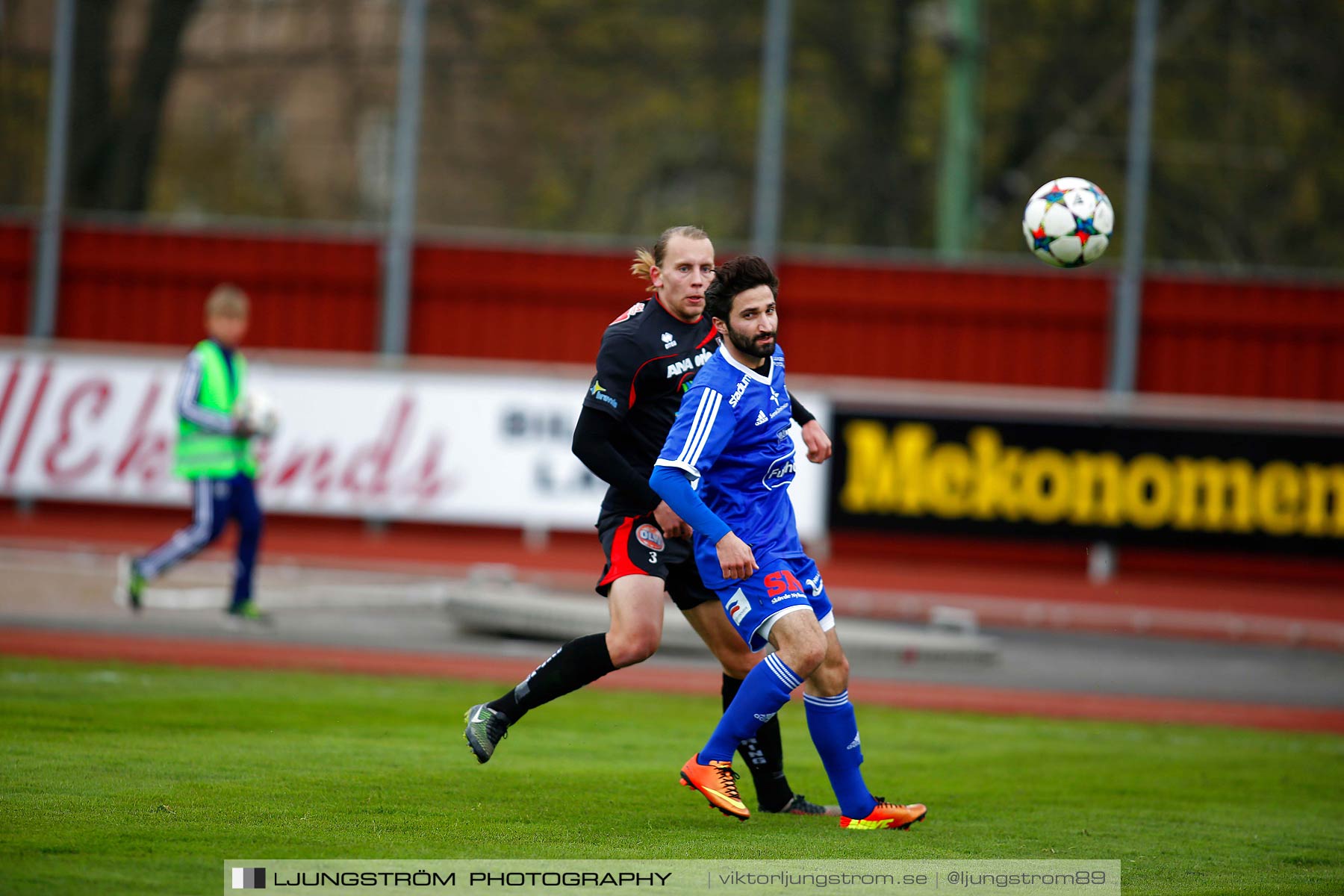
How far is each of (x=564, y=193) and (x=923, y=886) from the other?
18.2 meters

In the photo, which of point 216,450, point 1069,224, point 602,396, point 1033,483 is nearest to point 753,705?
point 602,396

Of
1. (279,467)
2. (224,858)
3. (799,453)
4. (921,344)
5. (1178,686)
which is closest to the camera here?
(224,858)

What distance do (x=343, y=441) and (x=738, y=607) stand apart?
1267 centimetres

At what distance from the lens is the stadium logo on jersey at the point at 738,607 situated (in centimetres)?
616

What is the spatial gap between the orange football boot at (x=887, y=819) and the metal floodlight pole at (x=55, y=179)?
1898cm

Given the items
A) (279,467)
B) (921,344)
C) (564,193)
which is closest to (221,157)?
(564,193)

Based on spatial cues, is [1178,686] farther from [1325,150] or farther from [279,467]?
[1325,150]

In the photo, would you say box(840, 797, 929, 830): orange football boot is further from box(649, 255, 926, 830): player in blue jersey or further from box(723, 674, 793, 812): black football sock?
box(723, 674, 793, 812): black football sock

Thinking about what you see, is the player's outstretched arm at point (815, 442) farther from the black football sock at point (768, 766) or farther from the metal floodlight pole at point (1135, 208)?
the metal floodlight pole at point (1135, 208)

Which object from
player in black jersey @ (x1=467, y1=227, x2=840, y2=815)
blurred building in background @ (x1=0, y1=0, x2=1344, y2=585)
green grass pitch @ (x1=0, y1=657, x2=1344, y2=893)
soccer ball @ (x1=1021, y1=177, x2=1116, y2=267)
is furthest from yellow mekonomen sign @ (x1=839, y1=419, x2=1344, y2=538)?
player in black jersey @ (x1=467, y1=227, x2=840, y2=815)

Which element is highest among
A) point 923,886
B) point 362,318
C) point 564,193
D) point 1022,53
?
point 1022,53

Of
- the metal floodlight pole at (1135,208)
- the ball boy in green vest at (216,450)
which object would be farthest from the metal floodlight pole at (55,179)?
the metal floodlight pole at (1135,208)

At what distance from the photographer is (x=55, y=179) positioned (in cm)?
2212

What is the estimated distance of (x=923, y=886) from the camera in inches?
205
